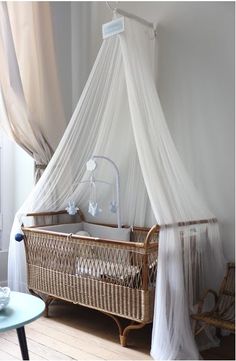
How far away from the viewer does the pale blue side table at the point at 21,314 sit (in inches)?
73.7

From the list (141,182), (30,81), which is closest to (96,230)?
(141,182)

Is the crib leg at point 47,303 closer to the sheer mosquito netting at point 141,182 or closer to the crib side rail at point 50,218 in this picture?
the sheer mosquito netting at point 141,182

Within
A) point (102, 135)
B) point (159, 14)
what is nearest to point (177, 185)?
point (102, 135)

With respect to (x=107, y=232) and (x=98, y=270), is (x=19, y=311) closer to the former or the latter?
(x=98, y=270)

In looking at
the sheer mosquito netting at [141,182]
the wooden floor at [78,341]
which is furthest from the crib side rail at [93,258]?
the wooden floor at [78,341]

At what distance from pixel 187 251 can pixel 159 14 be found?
6.42 feet

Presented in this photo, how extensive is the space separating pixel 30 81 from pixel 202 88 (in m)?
1.52

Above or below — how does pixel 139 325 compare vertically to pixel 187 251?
below

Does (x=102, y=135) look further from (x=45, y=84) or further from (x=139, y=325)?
(x=139, y=325)

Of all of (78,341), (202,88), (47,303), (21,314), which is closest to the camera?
(21,314)

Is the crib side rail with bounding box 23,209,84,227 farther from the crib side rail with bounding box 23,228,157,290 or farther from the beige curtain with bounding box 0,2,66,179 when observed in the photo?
the beige curtain with bounding box 0,2,66,179

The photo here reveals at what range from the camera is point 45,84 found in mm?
3754

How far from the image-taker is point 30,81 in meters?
3.64

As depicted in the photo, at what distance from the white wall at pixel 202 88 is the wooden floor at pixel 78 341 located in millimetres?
888
